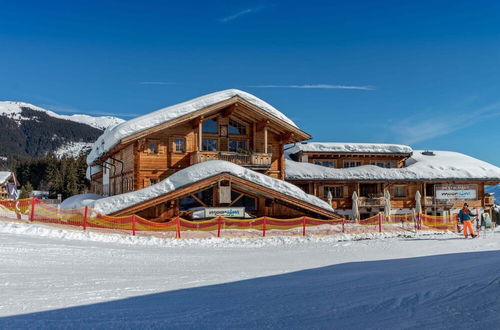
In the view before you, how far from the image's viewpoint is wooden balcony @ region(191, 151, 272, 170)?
2656 cm

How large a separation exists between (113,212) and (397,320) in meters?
18.2

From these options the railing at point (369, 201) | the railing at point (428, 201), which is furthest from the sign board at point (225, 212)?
the railing at point (428, 201)

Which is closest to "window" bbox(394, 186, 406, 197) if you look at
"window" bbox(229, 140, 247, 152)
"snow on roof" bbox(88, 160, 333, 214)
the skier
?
"snow on roof" bbox(88, 160, 333, 214)

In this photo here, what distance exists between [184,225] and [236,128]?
33.0ft

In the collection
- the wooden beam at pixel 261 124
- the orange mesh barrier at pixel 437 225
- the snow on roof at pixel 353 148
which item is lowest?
the orange mesh barrier at pixel 437 225

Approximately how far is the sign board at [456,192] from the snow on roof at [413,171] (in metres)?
1.00

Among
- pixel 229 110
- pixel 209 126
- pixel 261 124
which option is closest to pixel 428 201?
pixel 261 124

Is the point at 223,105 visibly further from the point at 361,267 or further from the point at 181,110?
the point at 361,267

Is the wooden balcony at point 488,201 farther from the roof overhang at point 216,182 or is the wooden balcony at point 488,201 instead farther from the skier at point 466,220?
the skier at point 466,220

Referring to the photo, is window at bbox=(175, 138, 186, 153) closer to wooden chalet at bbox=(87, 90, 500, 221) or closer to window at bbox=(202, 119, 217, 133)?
wooden chalet at bbox=(87, 90, 500, 221)

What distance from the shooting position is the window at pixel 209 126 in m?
28.5

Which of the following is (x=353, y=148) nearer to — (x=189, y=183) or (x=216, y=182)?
(x=216, y=182)

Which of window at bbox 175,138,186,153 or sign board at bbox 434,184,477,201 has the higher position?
window at bbox 175,138,186,153

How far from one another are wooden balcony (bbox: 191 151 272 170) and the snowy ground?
42.8ft
